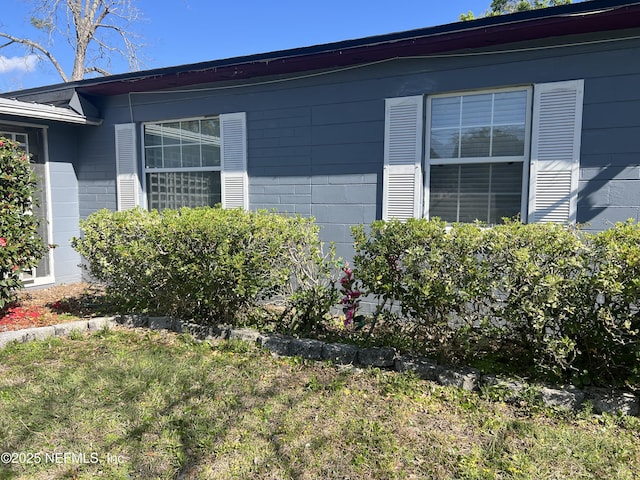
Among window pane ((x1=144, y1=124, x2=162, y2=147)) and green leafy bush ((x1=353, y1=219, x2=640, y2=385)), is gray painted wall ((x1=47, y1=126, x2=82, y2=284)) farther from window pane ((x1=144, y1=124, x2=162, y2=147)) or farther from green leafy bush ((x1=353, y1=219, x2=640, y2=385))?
green leafy bush ((x1=353, y1=219, x2=640, y2=385))

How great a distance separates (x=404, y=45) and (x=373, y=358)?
306cm

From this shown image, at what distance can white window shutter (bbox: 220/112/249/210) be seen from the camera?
5.61 meters

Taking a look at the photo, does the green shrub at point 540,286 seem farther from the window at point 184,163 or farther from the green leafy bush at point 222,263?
the window at point 184,163

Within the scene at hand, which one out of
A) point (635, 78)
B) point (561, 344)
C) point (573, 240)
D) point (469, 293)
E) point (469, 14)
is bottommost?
point (561, 344)

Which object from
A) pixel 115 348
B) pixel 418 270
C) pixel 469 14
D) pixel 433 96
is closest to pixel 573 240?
pixel 418 270

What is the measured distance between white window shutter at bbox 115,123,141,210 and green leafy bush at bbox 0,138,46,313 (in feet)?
5.21

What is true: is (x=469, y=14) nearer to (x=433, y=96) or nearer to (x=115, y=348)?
(x=433, y=96)

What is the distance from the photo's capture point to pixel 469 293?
304 centimetres

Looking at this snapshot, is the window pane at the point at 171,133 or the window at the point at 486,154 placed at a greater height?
the window pane at the point at 171,133

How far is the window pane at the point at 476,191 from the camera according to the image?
438 centimetres

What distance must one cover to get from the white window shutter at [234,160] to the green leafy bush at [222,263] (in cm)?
132

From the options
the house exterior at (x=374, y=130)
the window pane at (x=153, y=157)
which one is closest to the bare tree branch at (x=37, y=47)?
the house exterior at (x=374, y=130)

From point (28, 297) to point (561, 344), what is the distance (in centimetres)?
621

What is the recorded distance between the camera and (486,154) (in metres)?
4.42
